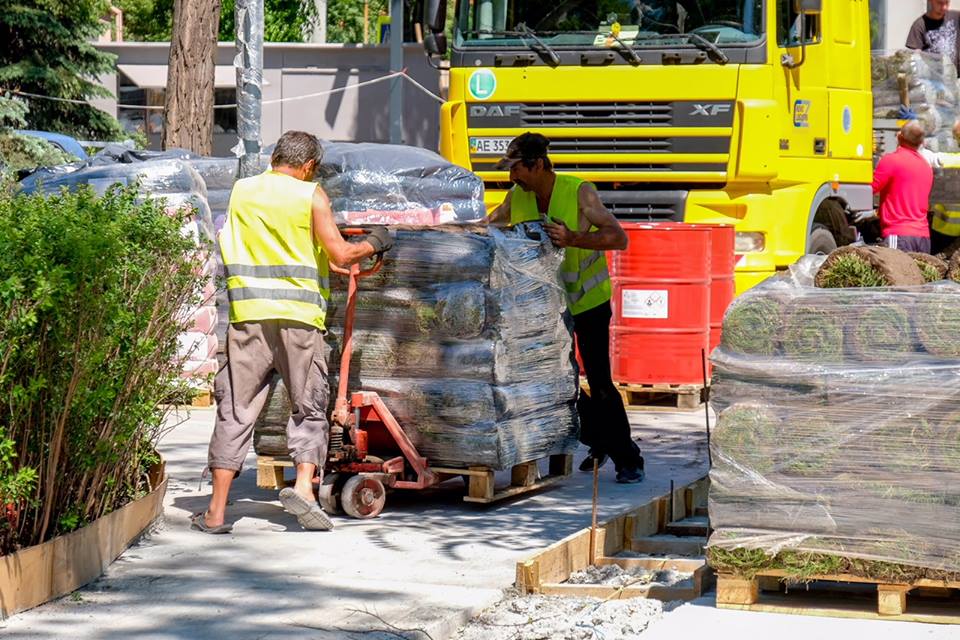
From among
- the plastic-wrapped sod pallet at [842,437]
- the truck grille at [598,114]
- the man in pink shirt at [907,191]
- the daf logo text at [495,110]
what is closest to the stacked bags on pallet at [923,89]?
the man in pink shirt at [907,191]

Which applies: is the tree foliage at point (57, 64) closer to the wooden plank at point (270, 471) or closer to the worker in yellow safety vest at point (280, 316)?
the wooden plank at point (270, 471)

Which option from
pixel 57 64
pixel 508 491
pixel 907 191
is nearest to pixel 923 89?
pixel 907 191

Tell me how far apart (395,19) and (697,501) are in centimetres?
2326

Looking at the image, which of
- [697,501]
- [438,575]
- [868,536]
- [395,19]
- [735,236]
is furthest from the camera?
[395,19]

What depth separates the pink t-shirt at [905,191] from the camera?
14.0 meters

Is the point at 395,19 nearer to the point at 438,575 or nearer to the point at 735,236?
the point at 735,236

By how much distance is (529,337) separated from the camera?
8.34 m

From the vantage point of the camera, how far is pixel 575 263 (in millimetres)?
8898

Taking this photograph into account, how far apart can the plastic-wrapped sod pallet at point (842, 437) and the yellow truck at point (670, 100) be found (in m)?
6.84

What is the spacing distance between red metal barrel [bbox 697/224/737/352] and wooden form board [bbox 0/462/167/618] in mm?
5898

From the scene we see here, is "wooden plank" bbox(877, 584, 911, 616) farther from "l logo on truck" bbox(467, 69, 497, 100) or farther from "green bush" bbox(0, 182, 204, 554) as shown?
"l logo on truck" bbox(467, 69, 497, 100)

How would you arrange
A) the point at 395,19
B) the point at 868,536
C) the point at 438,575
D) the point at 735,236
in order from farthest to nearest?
the point at 395,19 → the point at 735,236 → the point at 438,575 → the point at 868,536

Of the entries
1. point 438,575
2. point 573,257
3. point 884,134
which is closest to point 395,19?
point 884,134

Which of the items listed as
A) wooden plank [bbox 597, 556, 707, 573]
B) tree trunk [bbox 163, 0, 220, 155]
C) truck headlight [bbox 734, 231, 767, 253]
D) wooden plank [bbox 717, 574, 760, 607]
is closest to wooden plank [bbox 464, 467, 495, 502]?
wooden plank [bbox 597, 556, 707, 573]
